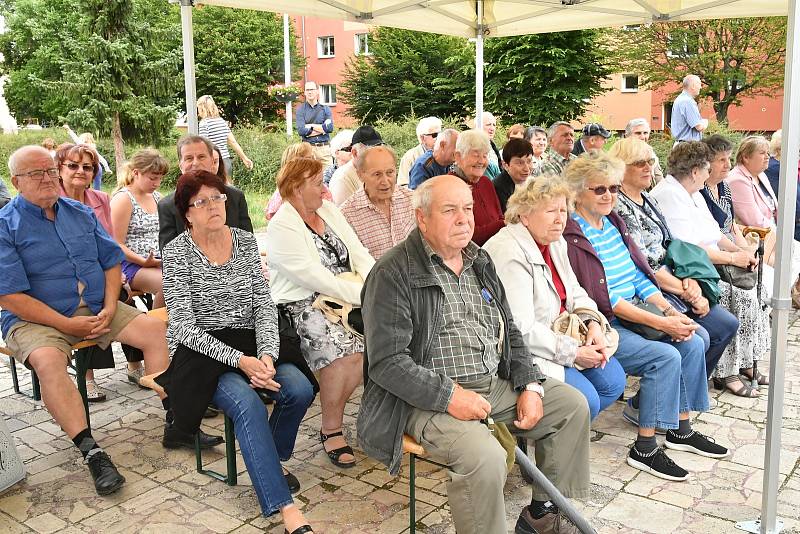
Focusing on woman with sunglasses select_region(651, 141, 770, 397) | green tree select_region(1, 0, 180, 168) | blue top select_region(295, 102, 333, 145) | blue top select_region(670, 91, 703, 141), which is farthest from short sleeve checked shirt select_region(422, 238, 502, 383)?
green tree select_region(1, 0, 180, 168)

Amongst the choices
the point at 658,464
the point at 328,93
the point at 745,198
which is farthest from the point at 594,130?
the point at 328,93

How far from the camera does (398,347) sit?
113 inches

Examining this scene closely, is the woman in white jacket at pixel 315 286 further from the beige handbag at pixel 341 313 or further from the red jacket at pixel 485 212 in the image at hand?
the red jacket at pixel 485 212


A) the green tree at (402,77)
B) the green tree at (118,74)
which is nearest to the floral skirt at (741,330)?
the green tree at (118,74)

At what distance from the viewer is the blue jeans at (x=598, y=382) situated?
351 cm

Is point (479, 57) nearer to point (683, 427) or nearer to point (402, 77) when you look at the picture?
point (683, 427)

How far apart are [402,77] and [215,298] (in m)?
27.3

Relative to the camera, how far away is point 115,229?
5.14 meters

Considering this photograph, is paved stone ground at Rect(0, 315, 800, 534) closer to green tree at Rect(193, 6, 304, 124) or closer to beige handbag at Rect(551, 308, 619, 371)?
beige handbag at Rect(551, 308, 619, 371)

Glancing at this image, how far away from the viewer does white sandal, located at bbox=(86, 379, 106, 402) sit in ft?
15.8

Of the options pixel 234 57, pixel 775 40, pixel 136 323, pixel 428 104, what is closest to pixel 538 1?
pixel 136 323

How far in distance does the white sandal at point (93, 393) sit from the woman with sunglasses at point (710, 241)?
3.89m

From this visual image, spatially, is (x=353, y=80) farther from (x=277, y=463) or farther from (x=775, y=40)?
(x=277, y=463)

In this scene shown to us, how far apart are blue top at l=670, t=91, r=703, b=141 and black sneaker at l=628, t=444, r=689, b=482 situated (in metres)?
6.71
